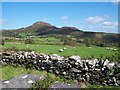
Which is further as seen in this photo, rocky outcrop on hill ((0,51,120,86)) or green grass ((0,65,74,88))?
green grass ((0,65,74,88))

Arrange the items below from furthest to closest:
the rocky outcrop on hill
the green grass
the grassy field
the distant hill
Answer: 1. the distant hill
2. the grassy field
3. the green grass
4. the rocky outcrop on hill

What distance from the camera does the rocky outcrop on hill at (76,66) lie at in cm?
1681

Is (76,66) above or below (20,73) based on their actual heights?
above

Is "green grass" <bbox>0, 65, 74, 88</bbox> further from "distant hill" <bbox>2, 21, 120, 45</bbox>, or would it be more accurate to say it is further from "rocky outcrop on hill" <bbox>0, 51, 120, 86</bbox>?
"distant hill" <bbox>2, 21, 120, 45</bbox>

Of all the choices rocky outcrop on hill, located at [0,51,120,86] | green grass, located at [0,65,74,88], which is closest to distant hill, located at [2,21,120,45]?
rocky outcrop on hill, located at [0,51,120,86]

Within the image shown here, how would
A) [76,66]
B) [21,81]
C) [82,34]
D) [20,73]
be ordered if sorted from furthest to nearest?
[82,34] → [20,73] → [76,66] → [21,81]

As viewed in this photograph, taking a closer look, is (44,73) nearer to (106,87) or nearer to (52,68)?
(52,68)

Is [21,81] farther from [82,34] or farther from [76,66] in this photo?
[82,34]

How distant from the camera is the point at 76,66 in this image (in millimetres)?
17906

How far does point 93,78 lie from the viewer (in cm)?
1727

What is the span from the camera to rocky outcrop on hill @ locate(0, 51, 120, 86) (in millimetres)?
16812

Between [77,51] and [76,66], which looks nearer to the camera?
[76,66]

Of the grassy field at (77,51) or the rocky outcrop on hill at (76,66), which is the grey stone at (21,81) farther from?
the grassy field at (77,51)

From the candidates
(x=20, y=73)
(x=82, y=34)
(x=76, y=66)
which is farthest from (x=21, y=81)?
(x=82, y=34)
